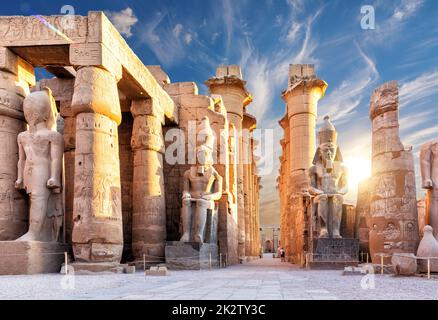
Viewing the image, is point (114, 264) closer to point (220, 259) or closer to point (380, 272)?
point (220, 259)

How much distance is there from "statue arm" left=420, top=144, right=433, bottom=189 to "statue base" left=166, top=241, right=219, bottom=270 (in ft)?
19.2

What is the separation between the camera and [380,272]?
35.4 ft

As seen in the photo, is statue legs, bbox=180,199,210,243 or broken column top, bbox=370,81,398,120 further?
statue legs, bbox=180,199,210,243

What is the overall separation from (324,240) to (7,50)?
9.22 meters

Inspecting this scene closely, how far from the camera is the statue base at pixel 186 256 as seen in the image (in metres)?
12.9

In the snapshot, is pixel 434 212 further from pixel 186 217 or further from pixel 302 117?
pixel 302 117

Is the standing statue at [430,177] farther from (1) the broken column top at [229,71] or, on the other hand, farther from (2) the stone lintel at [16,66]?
(1) the broken column top at [229,71]

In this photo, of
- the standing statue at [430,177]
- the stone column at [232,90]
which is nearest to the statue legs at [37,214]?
the standing statue at [430,177]

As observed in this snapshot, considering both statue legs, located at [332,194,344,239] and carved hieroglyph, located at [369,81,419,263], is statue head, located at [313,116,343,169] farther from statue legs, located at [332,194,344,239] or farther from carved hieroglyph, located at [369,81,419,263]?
carved hieroglyph, located at [369,81,419,263]

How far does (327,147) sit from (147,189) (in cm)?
529

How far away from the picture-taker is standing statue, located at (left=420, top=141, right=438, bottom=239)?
11.6m

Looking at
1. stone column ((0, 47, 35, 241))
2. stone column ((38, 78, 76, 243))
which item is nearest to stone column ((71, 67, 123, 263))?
stone column ((0, 47, 35, 241))

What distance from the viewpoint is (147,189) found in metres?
13.9
